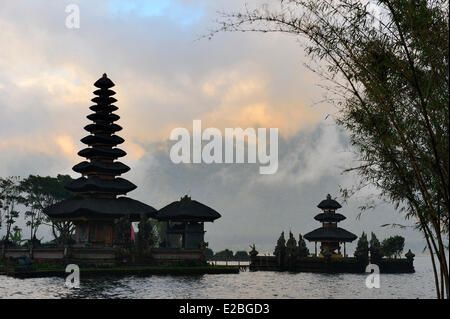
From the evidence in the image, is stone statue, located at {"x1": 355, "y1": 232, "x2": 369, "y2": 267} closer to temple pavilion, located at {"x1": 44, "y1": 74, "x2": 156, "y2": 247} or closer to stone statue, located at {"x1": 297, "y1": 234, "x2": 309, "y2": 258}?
stone statue, located at {"x1": 297, "y1": 234, "x2": 309, "y2": 258}

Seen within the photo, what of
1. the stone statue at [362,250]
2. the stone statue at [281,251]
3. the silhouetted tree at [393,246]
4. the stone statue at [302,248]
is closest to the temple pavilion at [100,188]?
the stone statue at [281,251]

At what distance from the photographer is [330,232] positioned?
63.4 m

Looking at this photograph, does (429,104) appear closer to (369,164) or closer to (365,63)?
(365,63)

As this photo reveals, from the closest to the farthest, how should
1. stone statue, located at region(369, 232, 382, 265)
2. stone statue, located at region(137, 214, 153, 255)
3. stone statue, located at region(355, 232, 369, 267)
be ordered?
stone statue, located at region(137, 214, 153, 255)
stone statue, located at region(355, 232, 369, 267)
stone statue, located at region(369, 232, 382, 265)

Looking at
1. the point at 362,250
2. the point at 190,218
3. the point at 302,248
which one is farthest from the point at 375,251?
the point at 190,218

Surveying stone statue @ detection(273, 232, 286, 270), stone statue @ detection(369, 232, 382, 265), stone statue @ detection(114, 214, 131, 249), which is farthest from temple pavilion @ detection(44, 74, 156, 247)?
stone statue @ detection(369, 232, 382, 265)

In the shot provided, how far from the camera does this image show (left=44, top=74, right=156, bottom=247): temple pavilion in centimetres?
5103

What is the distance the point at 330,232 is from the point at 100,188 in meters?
26.5

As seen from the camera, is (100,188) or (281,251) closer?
(100,188)

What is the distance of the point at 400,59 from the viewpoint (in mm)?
11477

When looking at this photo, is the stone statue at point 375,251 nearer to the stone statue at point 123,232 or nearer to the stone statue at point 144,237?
the stone statue at point 144,237

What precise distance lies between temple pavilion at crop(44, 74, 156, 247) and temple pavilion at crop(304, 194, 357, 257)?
65.5 ft

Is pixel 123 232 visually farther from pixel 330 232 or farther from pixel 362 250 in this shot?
pixel 362 250
